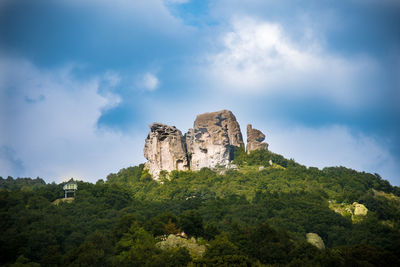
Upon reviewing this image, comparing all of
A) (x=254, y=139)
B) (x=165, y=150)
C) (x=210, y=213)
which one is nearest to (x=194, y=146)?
(x=165, y=150)

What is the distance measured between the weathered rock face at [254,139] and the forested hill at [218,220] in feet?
5.55

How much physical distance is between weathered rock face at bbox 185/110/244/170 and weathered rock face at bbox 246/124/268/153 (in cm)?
265

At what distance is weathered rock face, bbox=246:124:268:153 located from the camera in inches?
3051

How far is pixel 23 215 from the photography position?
4425cm

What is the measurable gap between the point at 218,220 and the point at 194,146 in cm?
2802

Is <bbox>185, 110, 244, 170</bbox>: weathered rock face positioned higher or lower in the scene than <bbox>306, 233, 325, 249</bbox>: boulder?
higher

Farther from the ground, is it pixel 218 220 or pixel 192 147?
pixel 192 147

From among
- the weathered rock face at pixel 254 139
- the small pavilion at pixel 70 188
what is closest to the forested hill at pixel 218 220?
the small pavilion at pixel 70 188

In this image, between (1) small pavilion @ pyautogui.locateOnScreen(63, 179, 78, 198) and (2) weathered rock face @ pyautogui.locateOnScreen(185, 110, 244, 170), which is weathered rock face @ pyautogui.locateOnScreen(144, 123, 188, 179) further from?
(1) small pavilion @ pyautogui.locateOnScreen(63, 179, 78, 198)

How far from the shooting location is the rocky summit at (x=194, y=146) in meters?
74.5

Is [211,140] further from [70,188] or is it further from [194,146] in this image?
[70,188]

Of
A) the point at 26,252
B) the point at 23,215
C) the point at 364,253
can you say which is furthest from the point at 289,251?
the point at 23,215

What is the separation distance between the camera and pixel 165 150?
2958 inches

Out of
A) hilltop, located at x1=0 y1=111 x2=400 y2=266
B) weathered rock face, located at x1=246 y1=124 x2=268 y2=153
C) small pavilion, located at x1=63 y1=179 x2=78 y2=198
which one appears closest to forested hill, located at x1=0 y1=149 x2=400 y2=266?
hilltop, located at x1=0 y1=111 x2=400 y2=266
